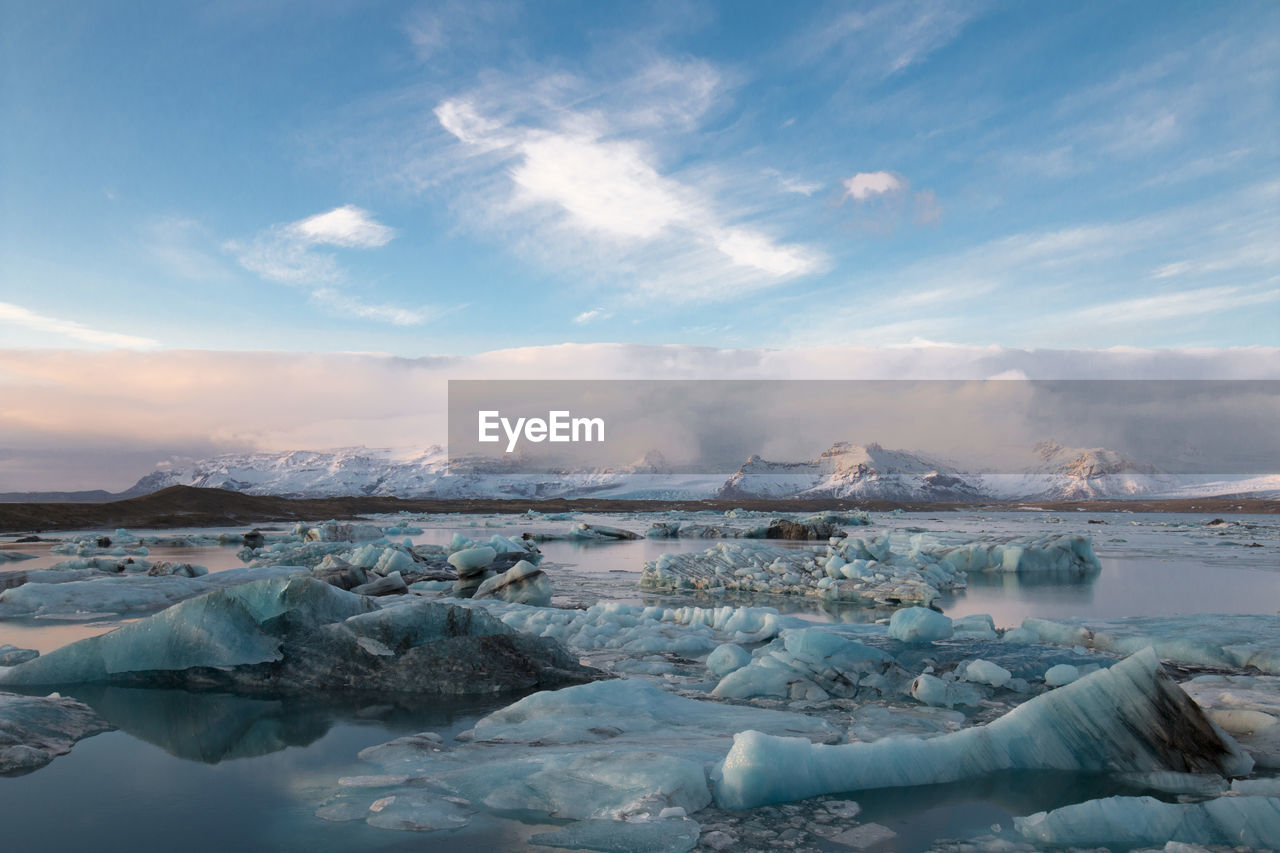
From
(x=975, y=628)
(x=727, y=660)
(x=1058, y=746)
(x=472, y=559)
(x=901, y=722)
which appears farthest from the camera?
(x=472, y=559)

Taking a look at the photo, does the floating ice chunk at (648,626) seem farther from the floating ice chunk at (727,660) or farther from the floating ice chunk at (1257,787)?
the floating ice chunk at (1257,787)

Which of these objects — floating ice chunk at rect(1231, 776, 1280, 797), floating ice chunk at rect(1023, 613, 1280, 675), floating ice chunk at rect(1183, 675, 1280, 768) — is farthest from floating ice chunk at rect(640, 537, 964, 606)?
floating ice chunk at rect(1231, 776, 1280, 797)

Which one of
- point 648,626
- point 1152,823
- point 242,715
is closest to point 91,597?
point 242,715

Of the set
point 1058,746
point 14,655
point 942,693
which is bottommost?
point 942,693

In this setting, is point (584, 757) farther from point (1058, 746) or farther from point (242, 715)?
point (242, 715)

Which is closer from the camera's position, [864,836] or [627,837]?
[627,837]

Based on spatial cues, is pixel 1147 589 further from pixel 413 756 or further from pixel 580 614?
pixel 413 756

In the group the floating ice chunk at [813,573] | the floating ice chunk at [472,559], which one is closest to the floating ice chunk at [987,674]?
the floating ice chunk at [813,573]
